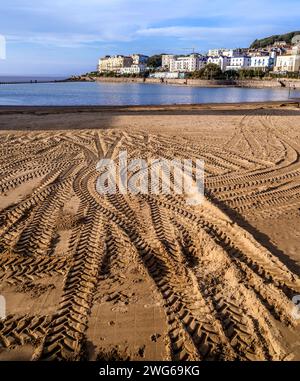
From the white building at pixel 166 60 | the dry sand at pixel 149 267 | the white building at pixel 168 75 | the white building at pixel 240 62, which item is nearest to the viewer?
the dry sand at pixel 149 267

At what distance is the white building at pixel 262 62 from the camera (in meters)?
136

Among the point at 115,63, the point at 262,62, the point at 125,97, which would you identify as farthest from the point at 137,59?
the point at 125,97

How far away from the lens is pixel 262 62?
137625 millimetres

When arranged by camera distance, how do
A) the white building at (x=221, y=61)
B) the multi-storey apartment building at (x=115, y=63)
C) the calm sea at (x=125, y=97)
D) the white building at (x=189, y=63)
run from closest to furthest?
1. the calm sea at (x=125, y=97)
2. the white building at (x=221, y=61)
3. the white building at (x=189, y=63)
4. the multi-storey apartment building at (x=115, y=63)

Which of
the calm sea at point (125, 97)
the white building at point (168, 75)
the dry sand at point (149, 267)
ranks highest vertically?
the white building at point (168, 75)

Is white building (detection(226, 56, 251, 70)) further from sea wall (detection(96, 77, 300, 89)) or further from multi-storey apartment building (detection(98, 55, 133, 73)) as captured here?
multi-storey apartment building (detection(98, 55, 133, 73))

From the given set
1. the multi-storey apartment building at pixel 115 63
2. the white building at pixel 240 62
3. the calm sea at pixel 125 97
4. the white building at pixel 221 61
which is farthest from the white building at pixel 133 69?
the calm sea at pixel 125 97

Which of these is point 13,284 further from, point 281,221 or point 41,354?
point 281,221

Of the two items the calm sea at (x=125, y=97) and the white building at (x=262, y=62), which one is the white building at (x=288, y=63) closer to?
the white building at (x=262, y=62)

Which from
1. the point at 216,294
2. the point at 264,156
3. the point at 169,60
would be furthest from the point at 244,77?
the point at 216,294

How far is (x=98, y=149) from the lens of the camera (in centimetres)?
1163

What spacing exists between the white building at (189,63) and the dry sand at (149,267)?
153274mm

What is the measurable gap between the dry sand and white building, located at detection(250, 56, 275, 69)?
142 meters

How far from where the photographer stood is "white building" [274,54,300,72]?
121806 mm
